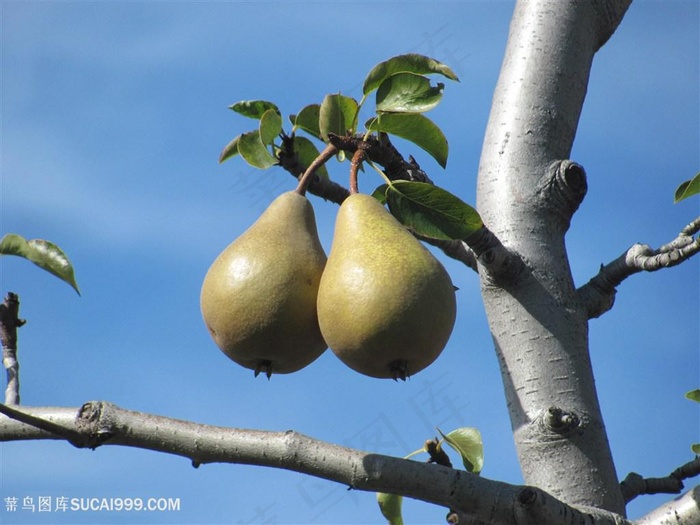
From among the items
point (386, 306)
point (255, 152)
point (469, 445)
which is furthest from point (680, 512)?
point (255, 152)

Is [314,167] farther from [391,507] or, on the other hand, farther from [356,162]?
[391,507]

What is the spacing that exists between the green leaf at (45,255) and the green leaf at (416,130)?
687mm

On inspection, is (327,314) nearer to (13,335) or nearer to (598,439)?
(13,335)

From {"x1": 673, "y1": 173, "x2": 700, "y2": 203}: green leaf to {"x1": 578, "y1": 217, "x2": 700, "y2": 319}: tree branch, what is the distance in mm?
75

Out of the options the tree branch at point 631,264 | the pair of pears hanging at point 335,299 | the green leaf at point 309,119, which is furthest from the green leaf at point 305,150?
the tree branch at point 631,264

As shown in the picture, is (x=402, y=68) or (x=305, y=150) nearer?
(x=402, y=68)

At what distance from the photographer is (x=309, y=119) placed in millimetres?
1956

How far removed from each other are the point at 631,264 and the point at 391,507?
901 mm

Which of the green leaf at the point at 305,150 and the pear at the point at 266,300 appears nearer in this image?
the pear at the point at 266,300

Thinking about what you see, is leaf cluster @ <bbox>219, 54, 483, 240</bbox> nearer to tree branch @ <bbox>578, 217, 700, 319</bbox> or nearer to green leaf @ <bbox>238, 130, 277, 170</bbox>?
green leaf @ <bbox>238, 130, 277, 170</bbox>

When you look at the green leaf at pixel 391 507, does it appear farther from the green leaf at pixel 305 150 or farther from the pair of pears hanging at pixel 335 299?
the green leaf at pixel 305 150

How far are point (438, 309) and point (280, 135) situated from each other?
24.4 inches

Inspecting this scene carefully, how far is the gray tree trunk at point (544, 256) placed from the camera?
6.22 feet

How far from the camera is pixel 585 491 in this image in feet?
6.11
